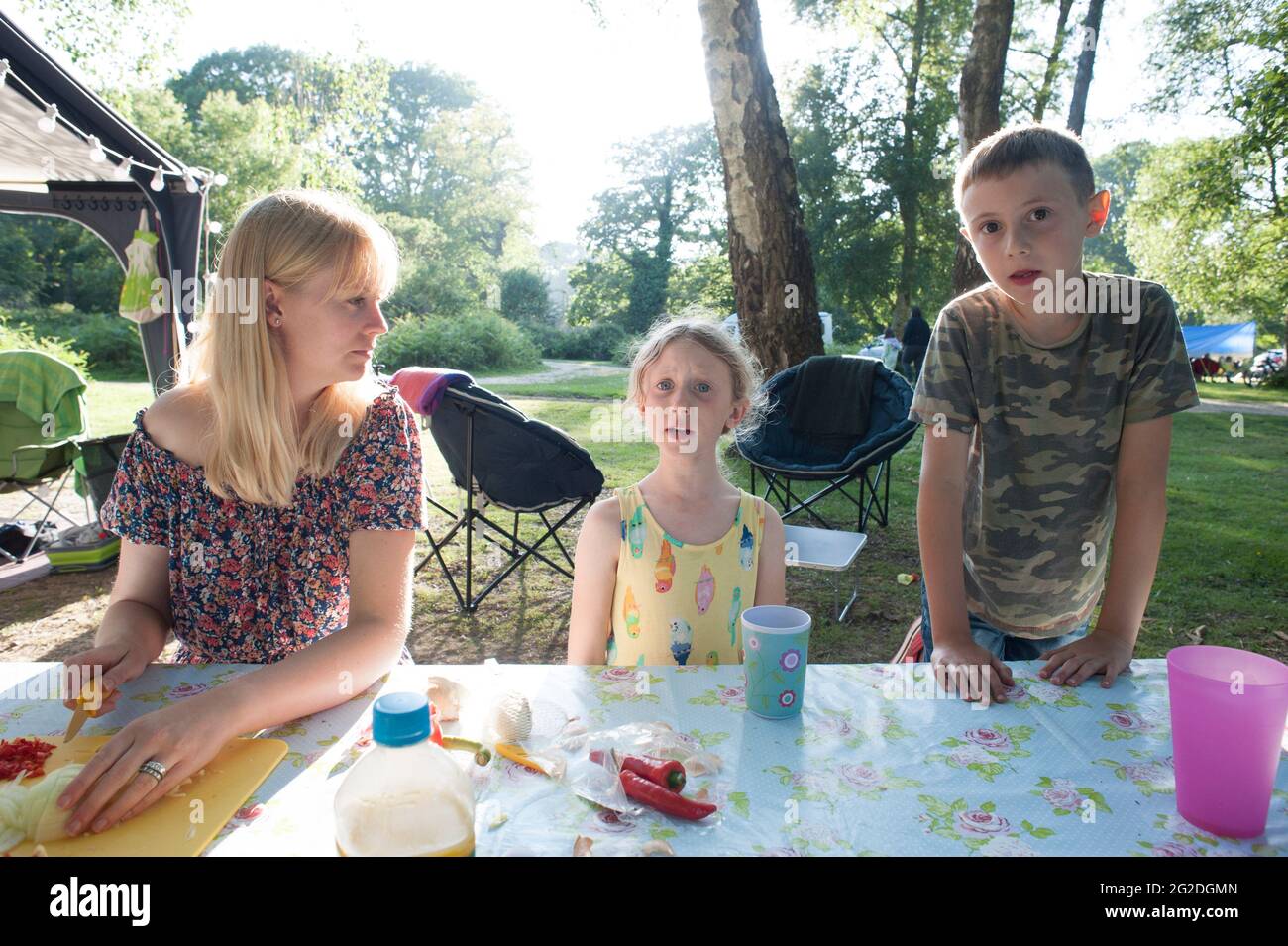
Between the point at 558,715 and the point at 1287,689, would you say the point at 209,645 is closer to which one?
the point at 558,715

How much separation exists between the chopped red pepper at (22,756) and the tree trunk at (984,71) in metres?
7.33

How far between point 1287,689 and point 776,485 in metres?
4.84

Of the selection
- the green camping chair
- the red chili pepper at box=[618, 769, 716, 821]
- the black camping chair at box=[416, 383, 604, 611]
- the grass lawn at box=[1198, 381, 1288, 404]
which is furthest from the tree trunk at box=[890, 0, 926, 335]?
the red chili pepper at box=[618, 769, 716, 821]

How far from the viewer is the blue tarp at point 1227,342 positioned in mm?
22953

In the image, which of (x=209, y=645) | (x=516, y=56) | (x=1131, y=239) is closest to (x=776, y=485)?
(x=209, y=645)

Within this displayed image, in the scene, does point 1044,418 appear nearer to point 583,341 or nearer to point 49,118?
point 49,118

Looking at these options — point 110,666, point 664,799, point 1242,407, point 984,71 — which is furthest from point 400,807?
point 1242,407

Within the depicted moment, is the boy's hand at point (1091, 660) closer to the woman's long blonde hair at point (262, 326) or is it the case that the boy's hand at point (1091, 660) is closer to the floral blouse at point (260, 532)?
the floral blouse at point (260, 532)

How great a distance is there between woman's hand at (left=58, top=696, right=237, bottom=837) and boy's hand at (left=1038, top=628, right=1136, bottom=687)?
1276 millimetres

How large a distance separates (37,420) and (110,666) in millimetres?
5146

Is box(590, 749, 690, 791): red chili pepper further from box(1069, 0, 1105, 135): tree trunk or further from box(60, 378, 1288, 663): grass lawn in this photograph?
box(1069, 0, 1105, 135): tree trunk

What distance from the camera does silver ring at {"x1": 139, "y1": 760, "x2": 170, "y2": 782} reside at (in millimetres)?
962

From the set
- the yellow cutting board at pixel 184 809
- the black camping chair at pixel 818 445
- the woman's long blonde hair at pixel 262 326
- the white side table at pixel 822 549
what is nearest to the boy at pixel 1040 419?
the yellow cutting board at pixel 184 809

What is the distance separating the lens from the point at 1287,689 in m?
0.88
